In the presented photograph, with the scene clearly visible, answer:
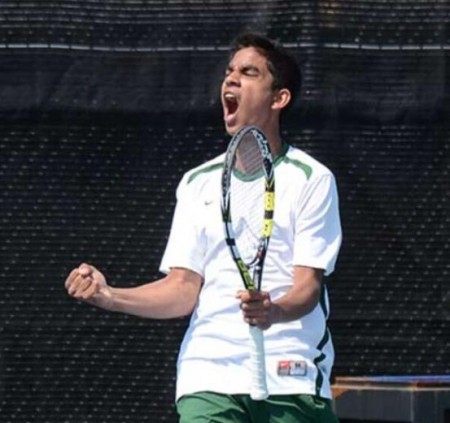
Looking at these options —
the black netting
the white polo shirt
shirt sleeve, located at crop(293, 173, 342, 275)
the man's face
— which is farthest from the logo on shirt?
the black netting

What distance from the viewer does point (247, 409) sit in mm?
4016

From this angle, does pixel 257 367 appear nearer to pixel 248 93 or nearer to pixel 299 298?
pixel 299 298

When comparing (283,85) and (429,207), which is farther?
(429,207)

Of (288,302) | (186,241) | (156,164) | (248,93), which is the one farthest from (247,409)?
(156,164)

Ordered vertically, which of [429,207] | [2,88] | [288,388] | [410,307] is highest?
[2,88]

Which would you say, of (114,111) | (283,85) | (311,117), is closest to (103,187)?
(114,111)

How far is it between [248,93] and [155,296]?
1.90ft

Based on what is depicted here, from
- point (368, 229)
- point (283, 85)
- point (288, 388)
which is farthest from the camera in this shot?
point (368, 229)

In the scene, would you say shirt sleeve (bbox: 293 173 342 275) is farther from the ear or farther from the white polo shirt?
the ear

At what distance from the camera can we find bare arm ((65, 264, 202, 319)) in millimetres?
4039

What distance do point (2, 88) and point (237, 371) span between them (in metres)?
2.26

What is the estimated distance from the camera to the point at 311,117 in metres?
5.88

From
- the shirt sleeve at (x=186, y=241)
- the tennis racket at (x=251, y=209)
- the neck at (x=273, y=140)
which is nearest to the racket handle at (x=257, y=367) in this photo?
the tennis racket at (x=251, y=209)

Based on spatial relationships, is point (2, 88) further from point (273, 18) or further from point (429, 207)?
point (429, 207)
